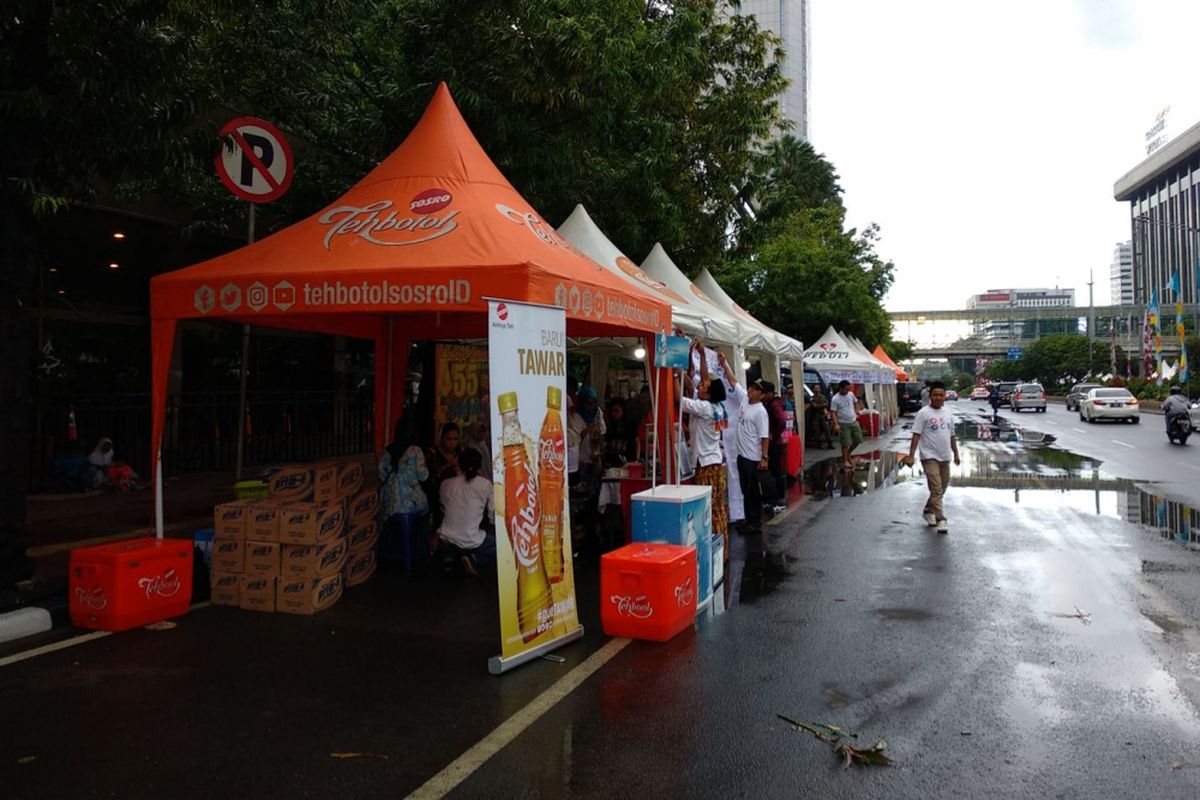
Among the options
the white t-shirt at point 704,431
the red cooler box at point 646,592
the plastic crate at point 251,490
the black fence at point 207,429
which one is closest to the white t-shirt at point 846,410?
the white t-shirt at point 704,431

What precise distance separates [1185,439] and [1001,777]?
23.5 meters

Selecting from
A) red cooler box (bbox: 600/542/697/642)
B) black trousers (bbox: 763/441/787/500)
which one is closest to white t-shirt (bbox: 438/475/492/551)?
red cooler box (bbox: 600/542/697/642)

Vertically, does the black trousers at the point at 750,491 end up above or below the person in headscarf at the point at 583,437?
below

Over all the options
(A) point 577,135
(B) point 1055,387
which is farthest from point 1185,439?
(B) point 1055,387

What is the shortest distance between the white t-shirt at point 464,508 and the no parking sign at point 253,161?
11.3 feet

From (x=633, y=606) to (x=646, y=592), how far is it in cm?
15

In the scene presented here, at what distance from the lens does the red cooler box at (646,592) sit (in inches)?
223

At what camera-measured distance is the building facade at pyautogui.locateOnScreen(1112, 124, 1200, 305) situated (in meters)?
104

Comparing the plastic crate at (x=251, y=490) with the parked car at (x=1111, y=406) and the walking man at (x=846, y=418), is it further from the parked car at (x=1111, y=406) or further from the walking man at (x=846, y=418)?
the parked car at (x=1111, y=406)

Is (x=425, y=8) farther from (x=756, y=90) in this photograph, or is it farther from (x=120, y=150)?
(x=756, y=90)

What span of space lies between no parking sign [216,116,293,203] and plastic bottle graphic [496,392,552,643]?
4.38 metres

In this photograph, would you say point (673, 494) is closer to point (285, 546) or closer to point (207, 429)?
point (285, 546)

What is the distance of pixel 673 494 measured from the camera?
643cm

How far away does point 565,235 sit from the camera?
10812 millimetres
